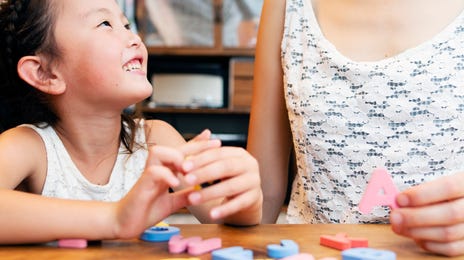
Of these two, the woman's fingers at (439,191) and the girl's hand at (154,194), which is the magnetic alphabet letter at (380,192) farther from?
the girl's hand at (154,194)

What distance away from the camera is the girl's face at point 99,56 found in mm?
1132

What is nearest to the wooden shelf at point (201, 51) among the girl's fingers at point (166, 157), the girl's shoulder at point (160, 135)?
the girl's shoulder at point (160, 135)

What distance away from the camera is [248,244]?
0.75 m

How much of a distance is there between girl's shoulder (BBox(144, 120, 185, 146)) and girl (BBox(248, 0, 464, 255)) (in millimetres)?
191

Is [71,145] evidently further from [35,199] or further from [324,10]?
[324,10]

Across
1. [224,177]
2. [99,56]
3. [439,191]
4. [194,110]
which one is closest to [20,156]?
[99,56]

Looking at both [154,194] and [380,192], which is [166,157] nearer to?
[154,194]

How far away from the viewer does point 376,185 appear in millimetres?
727

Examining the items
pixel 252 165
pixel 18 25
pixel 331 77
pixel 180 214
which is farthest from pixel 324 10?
pixel 180 214

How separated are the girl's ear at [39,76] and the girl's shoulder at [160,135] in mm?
228

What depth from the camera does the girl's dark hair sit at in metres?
1.20

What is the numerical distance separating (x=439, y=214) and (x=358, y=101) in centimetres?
44

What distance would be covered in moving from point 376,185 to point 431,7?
550 millimetres

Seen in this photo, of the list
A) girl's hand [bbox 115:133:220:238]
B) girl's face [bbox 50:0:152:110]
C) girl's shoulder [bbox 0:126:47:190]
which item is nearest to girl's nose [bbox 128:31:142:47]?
girl's face [bbox 50:0:152:110]
